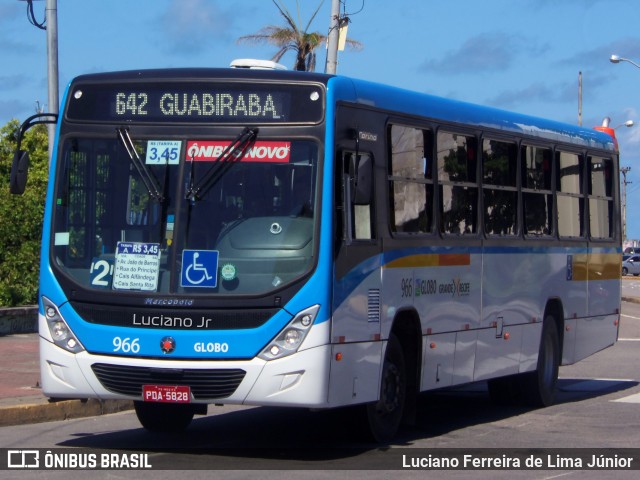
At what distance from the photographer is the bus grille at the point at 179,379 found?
390 inches

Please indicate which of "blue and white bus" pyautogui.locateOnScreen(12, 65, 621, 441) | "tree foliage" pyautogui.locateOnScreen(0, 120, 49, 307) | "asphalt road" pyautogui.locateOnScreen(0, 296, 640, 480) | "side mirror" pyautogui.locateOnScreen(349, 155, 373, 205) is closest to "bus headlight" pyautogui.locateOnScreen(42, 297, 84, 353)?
"blue and white bus" pyautogui.locateOnScreen(12, 65, 621, 441)

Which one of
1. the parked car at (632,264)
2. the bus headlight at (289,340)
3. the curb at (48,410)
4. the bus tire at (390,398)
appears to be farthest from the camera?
the parked car at (632,264)

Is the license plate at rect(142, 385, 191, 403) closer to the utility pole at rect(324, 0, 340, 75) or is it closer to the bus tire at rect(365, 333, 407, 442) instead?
the bus tire at rect(365, 333, 407, 442)

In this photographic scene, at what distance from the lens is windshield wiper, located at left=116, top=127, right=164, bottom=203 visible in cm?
1029

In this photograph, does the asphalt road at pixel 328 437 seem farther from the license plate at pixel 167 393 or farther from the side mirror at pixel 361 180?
the side mirror at pixel 361 180

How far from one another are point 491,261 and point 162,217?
441cm

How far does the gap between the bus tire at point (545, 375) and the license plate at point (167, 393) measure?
19.7 feet

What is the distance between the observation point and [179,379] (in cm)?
998

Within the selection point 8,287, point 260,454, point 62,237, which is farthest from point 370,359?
point 8,287

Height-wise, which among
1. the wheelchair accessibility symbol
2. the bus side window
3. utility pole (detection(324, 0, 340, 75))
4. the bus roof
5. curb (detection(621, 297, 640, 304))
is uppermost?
utility pole (detection(324, 0, 340, 75))

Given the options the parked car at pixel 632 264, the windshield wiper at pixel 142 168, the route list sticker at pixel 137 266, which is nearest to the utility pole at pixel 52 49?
the windshield wiper at pixel 142 168

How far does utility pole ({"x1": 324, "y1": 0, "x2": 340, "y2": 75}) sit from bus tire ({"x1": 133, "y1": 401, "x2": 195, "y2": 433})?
41.3 feet

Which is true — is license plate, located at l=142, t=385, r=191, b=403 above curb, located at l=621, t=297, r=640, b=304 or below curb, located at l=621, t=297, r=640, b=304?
below

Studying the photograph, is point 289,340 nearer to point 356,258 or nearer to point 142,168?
point 356,258
